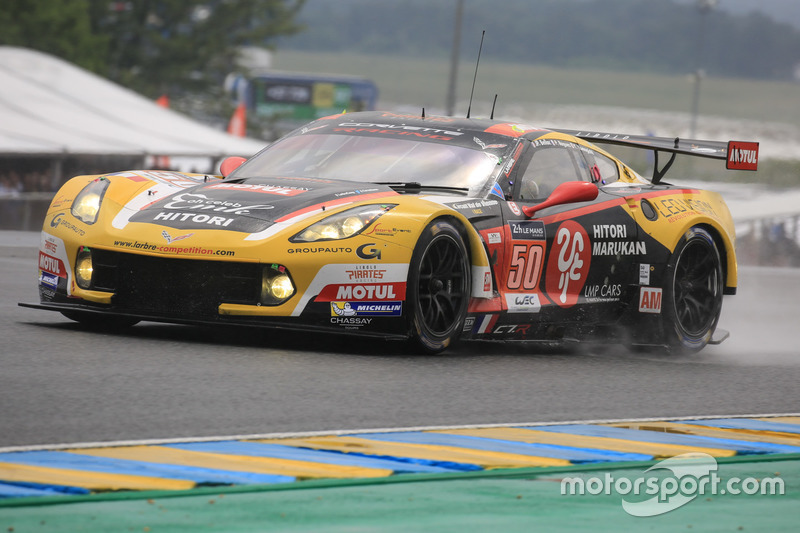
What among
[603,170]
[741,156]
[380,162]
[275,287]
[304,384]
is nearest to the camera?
[304,384]

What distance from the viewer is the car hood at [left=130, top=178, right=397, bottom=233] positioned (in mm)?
6637

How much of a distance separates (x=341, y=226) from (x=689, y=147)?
3.40 metres

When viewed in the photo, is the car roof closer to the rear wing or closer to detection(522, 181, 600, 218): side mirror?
detection(522, 181, 600, 218): side mirror

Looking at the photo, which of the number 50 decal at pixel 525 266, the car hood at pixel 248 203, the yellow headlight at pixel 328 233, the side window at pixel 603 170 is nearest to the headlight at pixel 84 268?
the car hood at pixel 248 203

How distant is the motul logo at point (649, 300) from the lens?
830cm

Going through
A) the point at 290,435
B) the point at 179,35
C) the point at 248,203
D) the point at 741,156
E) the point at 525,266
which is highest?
the point at 179,35

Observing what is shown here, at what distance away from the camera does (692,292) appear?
8695 mm

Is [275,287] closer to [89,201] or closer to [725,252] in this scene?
[89,201]

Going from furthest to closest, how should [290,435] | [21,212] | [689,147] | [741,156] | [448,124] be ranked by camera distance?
[21,212] < [689,147] < [741,156] < [448,124] < [290,435]

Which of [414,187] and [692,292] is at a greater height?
[414,187]

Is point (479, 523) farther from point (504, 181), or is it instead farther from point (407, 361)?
point (504, 181)

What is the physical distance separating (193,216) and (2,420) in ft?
7.09

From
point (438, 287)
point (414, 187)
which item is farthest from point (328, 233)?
point (414, 187)

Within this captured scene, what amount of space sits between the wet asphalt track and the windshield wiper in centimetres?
82
